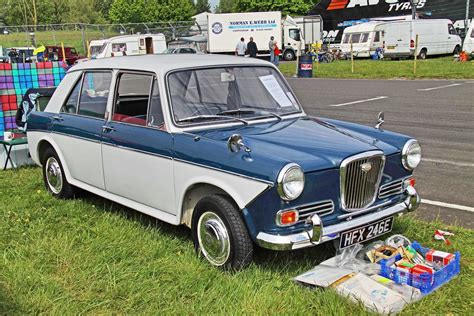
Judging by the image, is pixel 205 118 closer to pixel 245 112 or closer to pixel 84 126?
pixel 245 112

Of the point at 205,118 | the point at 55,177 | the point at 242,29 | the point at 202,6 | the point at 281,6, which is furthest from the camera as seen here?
the point at 202,6

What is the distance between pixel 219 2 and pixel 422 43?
11858 centimetres

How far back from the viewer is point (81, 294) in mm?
3877

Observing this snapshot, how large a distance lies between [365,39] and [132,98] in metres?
34.9

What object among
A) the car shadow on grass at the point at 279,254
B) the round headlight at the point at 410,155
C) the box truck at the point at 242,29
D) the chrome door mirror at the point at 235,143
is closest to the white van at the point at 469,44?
the box truck at the point at 242,29

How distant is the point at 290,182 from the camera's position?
369 cm

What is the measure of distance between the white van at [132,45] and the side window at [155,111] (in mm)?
25254

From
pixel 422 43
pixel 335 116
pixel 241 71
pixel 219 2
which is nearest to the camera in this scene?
pixel 241 71

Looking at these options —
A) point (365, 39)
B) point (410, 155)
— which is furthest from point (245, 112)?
point (365, 39)

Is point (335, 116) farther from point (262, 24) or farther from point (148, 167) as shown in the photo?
point (262, 24)

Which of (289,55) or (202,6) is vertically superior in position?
(202,6)

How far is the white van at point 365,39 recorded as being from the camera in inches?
1462

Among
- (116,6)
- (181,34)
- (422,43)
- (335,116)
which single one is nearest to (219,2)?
(116,6)

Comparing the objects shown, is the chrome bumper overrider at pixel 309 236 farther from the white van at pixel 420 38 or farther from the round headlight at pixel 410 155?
the white van at pixel 420 38
